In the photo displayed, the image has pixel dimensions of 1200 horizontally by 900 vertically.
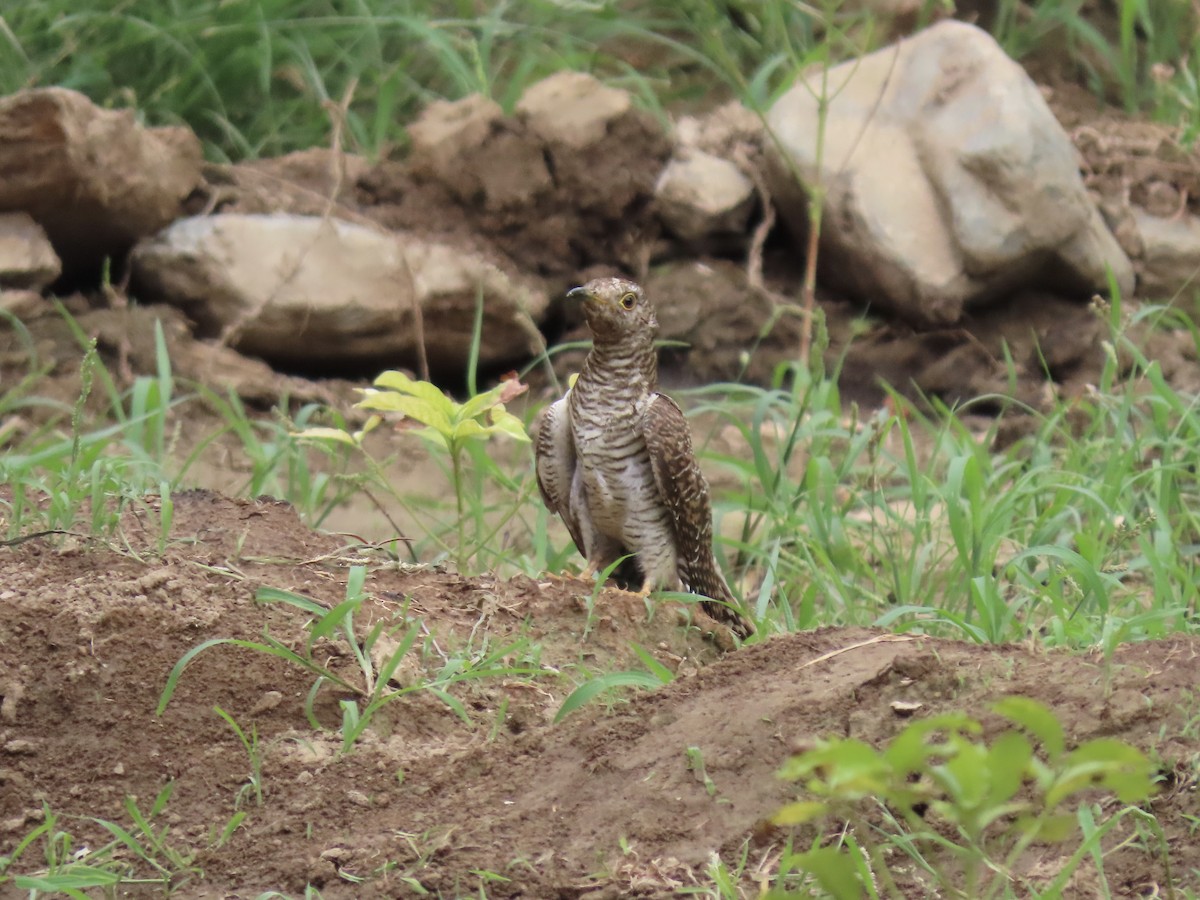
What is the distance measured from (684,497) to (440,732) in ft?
4.17

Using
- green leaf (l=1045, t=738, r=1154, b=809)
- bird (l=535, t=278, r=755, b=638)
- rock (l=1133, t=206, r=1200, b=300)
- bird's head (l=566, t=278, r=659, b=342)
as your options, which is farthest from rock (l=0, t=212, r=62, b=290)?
green leaf (l=1045, t=738, r=1154, b=809)

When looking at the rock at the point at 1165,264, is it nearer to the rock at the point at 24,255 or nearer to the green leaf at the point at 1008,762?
the rock at the point at 24,255

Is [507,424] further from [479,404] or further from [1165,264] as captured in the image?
[1165,264]

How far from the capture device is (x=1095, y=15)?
802cm

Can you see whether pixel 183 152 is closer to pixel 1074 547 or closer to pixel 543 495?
pixel 543 495

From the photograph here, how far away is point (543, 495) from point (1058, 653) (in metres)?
1.77

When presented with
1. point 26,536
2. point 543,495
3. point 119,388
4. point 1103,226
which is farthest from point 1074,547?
point 119,388

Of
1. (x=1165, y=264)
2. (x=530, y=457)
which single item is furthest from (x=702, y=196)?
(x=1165, y=264)

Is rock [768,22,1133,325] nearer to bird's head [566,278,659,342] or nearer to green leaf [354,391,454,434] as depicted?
bird's head [566,278,659,342]

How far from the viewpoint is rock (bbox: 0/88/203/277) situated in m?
5.71

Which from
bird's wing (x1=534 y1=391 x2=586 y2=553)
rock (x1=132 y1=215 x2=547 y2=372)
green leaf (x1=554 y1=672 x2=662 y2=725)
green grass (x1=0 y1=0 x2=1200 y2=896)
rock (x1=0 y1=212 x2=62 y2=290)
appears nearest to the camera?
green leaf (x1=554 y1=672 x2=662 y2=725)

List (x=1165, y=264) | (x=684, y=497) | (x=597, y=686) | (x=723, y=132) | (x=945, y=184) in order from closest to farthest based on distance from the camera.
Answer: (x=597, y=686) → (x=684, y=497) → (x=945, y=184) → (x=1165, y=264) → (x=723, y=132)

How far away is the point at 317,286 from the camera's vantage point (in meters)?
6.25

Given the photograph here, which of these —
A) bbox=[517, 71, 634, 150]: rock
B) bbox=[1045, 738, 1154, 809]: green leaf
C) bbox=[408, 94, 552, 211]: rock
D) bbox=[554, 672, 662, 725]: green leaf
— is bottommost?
bbox=[408, 94, 552, 211]: rock
